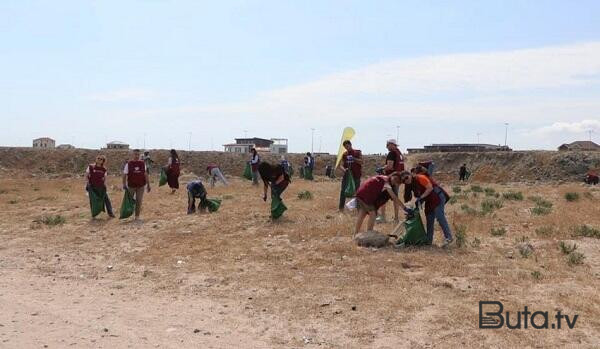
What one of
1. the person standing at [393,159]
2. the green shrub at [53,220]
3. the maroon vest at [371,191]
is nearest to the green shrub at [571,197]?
the person standing at [393,159]

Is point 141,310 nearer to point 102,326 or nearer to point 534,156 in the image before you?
point 102,326

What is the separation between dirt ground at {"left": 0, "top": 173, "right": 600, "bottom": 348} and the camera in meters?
6.04

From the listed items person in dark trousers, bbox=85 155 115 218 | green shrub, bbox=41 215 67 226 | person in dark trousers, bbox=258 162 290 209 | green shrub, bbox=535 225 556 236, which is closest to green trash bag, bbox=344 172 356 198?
person in dark trousers, bbox=258 162 290 209

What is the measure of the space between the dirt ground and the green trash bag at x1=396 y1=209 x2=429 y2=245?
0.81ft

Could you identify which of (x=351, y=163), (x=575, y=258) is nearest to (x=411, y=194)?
(x=575, y=258)

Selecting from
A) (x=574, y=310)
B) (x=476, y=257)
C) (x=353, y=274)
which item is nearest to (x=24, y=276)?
(x=353, y=274)

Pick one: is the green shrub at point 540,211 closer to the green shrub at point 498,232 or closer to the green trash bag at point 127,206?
the green shrub at point 498,232

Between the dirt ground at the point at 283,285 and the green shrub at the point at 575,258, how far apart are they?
3.9 inches

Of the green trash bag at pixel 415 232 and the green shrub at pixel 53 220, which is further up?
the green trash bag at pixel 415 232

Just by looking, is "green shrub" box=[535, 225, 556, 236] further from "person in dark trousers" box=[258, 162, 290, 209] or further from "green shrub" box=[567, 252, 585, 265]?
"person in dark trousers" box=[258, 162, 290, 209]

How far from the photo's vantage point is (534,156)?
5631cm

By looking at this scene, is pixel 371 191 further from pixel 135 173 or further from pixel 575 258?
pixel 135 173

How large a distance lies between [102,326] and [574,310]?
5.37 meters

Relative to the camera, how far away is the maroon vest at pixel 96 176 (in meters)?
14.7
